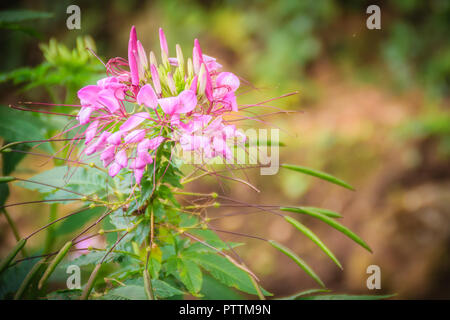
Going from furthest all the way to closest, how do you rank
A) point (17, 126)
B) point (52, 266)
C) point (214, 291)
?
point (214, 291) < point (17, 126) < point (52, 266)

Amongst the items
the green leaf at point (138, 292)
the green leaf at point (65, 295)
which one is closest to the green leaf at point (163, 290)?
the green leaf at point (138, 292)

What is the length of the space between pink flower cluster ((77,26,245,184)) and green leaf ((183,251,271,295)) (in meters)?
0.26

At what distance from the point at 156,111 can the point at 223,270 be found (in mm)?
402

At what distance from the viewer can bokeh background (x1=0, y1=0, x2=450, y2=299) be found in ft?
7.16

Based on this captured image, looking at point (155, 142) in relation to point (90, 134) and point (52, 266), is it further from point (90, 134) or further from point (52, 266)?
point (52, 266)

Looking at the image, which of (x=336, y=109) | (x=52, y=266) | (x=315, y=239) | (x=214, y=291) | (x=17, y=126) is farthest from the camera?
(x=336, y=109)

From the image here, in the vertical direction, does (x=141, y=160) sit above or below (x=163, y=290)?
above

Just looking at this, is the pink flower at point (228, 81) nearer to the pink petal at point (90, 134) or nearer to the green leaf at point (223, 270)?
the pink petal at point (90, 134)

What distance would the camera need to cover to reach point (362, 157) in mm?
2799

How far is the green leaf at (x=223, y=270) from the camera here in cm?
80

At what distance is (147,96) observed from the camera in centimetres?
66

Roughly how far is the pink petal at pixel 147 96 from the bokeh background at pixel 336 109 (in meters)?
0.75

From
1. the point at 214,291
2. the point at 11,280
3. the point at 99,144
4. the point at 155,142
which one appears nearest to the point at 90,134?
the point at 99,144

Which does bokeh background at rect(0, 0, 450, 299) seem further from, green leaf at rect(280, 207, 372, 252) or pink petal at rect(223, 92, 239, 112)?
green leaf at rect(280, 207, 372, 252)
